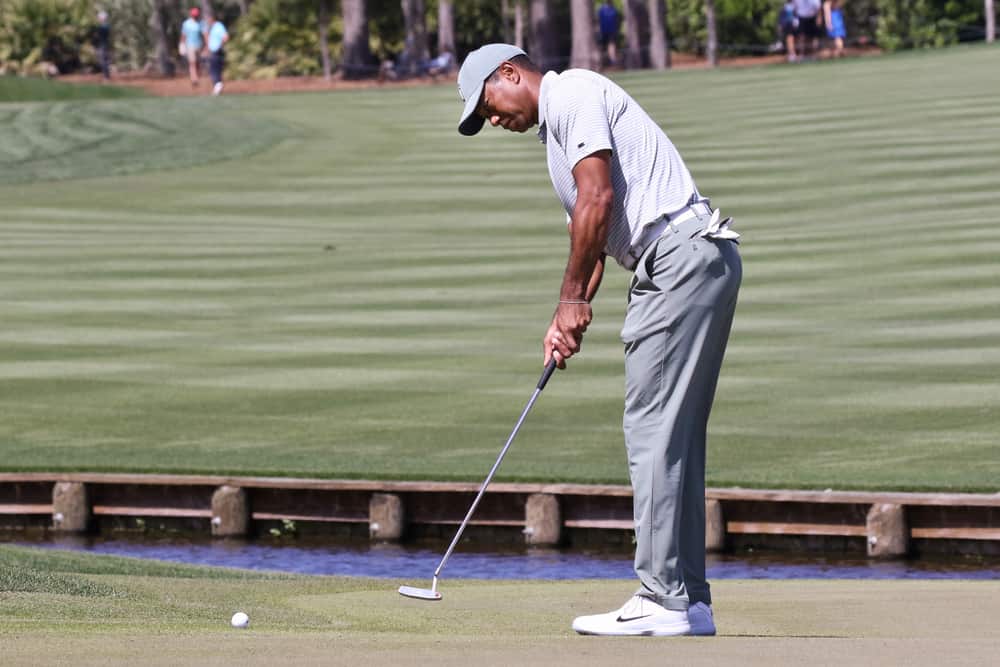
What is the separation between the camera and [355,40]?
56.0 m

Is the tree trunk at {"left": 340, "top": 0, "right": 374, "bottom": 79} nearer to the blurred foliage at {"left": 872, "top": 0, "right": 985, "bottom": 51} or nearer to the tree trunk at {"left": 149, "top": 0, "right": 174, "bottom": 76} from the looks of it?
the tree trunk at {"left": 149, "top": 0, "right": 174, "bottom": 76}

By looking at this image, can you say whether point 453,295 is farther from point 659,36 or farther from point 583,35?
point 659,36

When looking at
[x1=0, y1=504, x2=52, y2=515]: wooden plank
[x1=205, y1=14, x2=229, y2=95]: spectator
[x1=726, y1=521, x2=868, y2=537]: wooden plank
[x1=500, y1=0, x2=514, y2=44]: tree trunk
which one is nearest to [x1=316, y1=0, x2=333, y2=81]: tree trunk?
[x1=500, y1=0, x2=514, y2=44]: tree trunk

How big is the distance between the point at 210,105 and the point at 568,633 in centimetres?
3558

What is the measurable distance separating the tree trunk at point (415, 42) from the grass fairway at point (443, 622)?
47868mm

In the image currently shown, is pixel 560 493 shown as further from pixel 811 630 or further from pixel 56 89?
pixel 56 89

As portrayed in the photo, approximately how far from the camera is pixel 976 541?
12.0 m

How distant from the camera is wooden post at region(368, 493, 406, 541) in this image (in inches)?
512

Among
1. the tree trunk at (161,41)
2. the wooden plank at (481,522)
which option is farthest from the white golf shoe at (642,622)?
the tree trunk at (161,41)

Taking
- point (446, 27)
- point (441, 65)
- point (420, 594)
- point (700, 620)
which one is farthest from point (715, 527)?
point (446, 27)

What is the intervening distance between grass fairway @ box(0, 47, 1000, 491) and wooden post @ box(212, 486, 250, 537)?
1.73 ft

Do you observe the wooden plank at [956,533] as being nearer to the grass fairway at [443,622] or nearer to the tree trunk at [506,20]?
the grass fairway at [443,622]

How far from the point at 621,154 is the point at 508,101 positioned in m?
0.42

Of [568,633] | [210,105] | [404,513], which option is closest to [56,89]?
[210,105]
